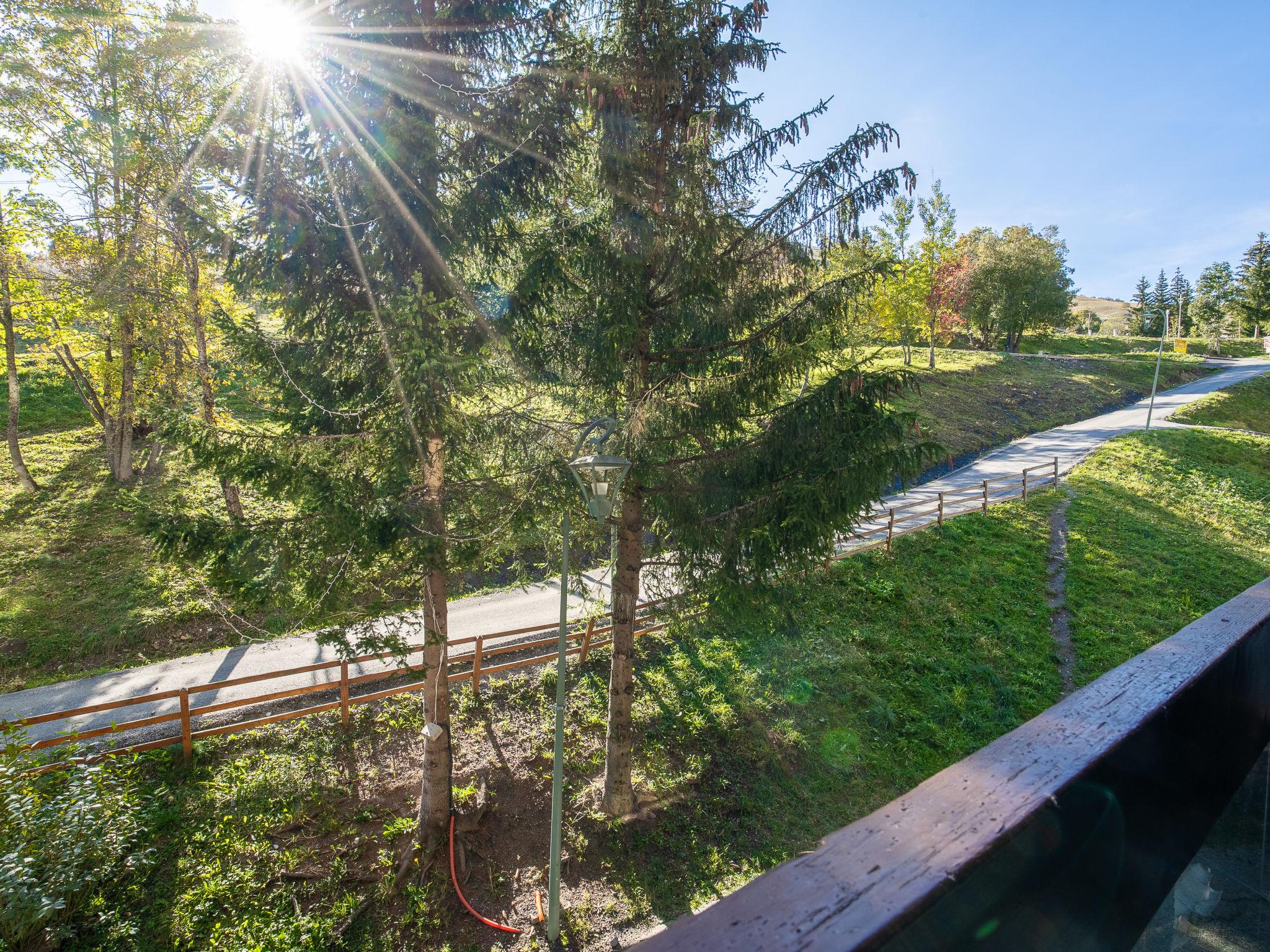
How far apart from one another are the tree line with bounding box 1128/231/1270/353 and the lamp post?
182ft

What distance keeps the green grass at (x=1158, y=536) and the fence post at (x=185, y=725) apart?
1312 cm

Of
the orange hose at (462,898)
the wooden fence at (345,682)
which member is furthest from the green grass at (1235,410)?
the orange hose at (462,898)

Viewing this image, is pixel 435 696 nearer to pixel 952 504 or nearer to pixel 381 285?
pixel 381 285

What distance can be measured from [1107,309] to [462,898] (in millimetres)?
118339

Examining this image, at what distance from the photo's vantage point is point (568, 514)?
5.98 meters

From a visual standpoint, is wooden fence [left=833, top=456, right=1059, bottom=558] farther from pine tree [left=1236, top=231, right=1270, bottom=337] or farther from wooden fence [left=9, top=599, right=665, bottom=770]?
pine tree [left=1236, top=231, right=1270, bottom=337]

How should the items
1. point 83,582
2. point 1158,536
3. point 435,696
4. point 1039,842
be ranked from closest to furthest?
point 1039,842, point 435,696, point 83,582, point 1158,536

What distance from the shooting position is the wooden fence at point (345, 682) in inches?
289

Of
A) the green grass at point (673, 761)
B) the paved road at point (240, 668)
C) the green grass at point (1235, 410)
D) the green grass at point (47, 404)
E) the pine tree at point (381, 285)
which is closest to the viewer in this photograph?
the pine tree at point (381, 285)

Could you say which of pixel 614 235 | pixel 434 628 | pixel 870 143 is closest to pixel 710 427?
pixel 614 235

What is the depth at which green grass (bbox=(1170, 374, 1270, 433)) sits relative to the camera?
26938 mm

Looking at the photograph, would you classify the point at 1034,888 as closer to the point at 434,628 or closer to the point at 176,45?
the point at 434,628

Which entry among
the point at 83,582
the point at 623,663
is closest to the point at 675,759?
the point at 623,663

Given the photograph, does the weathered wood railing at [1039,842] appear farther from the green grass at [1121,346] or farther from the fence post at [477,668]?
the green grass at [1121,346]
